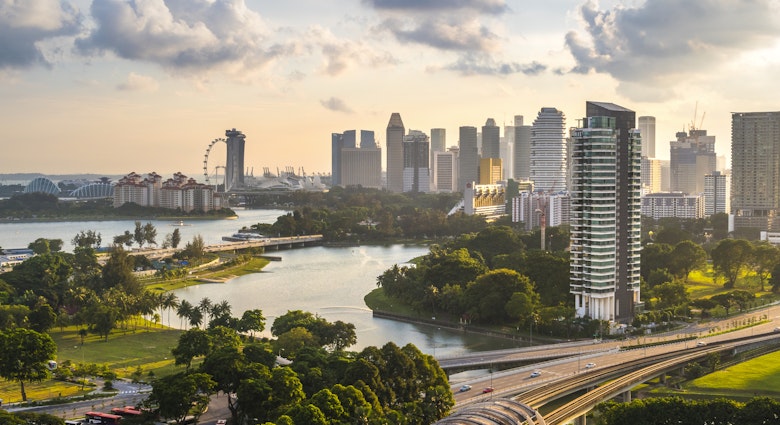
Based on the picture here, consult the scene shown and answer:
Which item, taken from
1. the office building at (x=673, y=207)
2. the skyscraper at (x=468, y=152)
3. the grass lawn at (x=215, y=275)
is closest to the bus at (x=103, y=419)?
the grass lawn at (x=215, y=275)

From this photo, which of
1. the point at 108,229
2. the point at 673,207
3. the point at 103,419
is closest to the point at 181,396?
the point at 103,419

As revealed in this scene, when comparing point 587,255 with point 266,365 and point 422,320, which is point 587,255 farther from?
point 266,365

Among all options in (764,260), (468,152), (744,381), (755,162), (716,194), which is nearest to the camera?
(744,381)

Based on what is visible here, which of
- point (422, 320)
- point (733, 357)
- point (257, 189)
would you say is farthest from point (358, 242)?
point (257, 189)

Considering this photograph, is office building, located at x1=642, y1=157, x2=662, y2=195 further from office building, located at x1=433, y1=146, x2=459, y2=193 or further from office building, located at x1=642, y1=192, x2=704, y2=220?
office building, located at x1=642, y1=192, x2=704, y2=220

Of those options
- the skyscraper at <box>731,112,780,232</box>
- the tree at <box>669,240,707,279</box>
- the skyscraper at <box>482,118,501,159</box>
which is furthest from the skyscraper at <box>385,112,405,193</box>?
the tree at <box>669,240,707,279</box>

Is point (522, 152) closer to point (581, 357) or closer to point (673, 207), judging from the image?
point (673, 207)

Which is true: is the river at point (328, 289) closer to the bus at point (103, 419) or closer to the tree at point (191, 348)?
the tree at point (191, 348)
